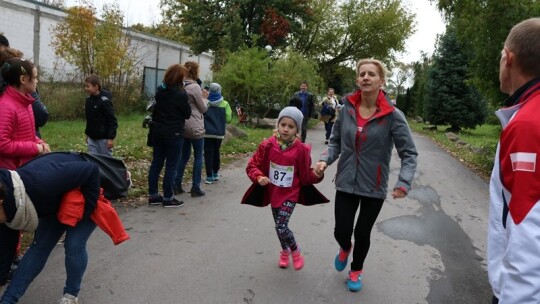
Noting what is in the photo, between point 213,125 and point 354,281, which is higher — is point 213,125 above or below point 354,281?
above

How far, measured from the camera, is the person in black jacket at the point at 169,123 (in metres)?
6.23

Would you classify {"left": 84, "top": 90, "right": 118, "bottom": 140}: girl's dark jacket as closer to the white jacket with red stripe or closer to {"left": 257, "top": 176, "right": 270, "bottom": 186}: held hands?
{"left": 257, "top": 176, "right": 270, "bottom": 186}: held hands

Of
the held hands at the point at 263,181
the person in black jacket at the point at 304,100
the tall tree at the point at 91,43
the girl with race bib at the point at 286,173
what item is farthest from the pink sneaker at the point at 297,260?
the tall tree at the point at 91,43

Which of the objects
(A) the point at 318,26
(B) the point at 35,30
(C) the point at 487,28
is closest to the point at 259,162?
(C) the point at 487,28

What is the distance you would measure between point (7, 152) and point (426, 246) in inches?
175

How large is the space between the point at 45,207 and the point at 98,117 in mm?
3567

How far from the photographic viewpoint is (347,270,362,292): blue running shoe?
4.09m

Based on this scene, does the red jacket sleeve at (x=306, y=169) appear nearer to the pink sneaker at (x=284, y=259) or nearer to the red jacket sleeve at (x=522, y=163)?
the pink sneaker at (x=284, y=259)

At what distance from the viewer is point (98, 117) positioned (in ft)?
20.8

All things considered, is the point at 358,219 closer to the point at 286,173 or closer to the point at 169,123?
the point at 286,173

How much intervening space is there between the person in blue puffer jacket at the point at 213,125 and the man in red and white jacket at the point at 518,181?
20.9 feet

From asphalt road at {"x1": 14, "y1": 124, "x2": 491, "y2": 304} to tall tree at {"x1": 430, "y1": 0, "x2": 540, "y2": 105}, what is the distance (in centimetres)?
501

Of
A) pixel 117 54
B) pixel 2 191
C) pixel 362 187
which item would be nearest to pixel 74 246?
pixel 2 191

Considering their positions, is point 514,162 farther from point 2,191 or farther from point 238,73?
point 238,73
